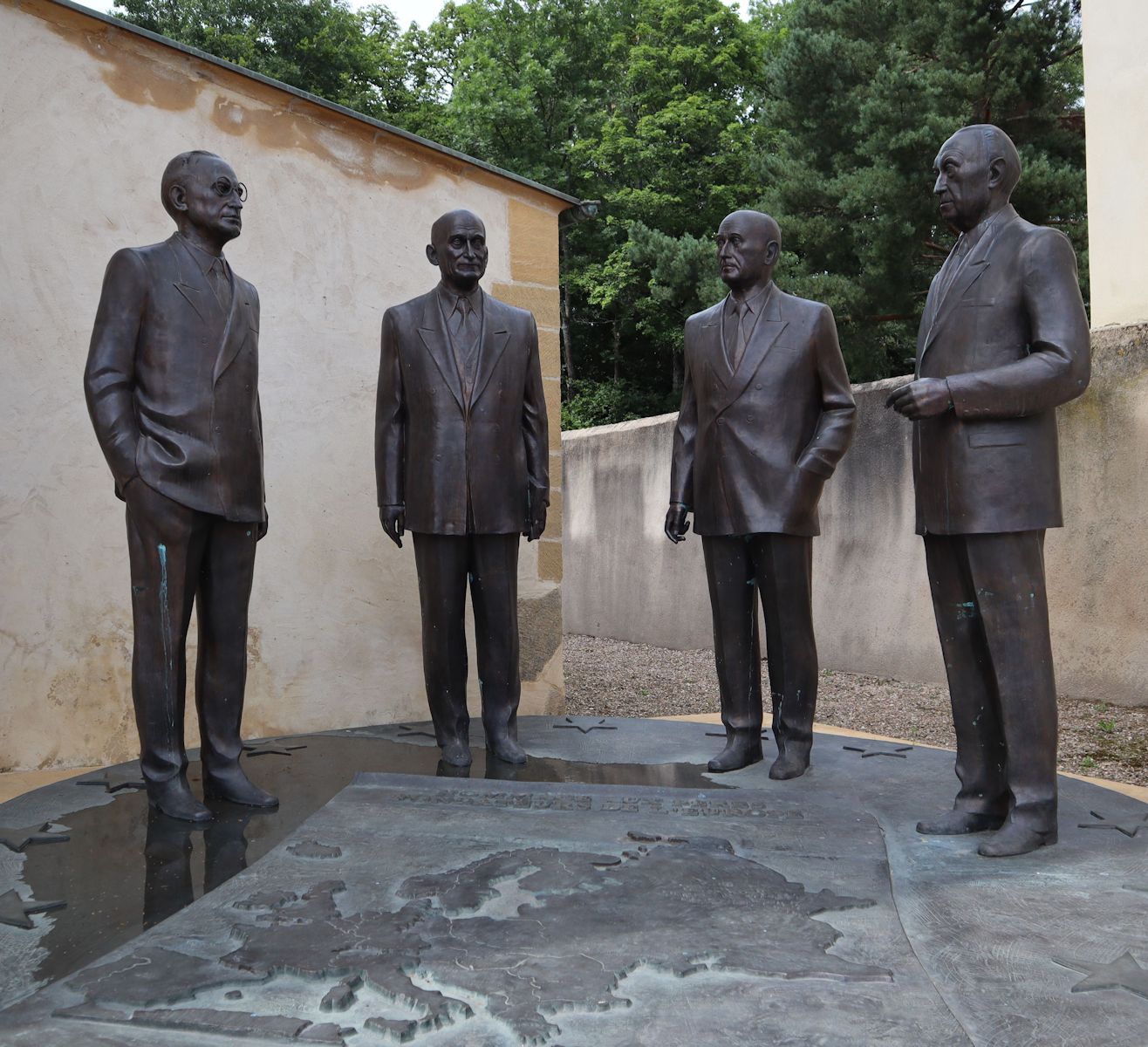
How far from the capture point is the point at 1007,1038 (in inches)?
79.7

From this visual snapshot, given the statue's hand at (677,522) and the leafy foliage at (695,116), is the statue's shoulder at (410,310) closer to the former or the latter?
the statue's hand at (677,522)

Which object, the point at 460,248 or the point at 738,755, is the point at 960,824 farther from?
the point at 460,248

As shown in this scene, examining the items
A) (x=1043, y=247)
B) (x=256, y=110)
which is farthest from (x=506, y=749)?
(x=256, y=110)

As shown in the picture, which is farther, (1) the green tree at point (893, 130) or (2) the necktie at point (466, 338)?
(1) the green tree at point (893, 130)

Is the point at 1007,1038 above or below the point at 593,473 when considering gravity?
below

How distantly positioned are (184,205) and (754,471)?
6.84 feet

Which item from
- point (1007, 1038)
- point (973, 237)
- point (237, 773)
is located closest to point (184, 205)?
point (237, 773)

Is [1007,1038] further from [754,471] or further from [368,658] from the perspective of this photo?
[368,658]

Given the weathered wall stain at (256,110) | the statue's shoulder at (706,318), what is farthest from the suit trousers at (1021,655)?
the weathered wall stain at (256,110)

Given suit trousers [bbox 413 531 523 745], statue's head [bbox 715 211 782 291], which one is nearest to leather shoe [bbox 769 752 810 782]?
suit trousers [bbox 413 531 523 745]

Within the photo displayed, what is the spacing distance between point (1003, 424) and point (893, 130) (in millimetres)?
13237

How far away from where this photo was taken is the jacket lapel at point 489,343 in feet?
13.9

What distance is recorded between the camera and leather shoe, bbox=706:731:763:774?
13.6 feet

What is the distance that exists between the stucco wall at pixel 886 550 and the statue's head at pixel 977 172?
4.28 m
